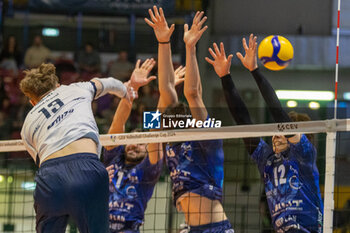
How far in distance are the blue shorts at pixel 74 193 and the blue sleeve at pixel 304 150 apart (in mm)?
2048

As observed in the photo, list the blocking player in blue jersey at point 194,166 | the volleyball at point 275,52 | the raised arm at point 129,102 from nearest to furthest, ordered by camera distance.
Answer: the blocking player in blue jersey at point 194,166 → the volleyball at point 275,52 → the raised arm at point 129,102

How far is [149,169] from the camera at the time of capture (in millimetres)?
6105

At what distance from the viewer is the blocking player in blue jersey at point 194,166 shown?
5691mm

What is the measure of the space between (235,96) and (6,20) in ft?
20.0

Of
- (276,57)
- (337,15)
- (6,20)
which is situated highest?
(6,20)

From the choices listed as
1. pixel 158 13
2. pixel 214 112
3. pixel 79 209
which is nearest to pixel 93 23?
pixel 158 13

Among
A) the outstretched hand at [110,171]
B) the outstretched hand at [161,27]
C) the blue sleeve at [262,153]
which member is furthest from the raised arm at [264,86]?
the outstretched hand at [110,171]

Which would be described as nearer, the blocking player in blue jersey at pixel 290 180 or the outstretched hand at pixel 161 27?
the blocking player in blue jersey at pixel 290 180

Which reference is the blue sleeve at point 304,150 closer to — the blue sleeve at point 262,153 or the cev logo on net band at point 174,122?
the blue sleeve at point 262,153

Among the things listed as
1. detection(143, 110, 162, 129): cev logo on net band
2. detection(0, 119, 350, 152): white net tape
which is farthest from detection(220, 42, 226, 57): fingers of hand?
detection(0, 119, 350, 152): white net tape

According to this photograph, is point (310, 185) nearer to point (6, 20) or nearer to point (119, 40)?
point (119, 40)

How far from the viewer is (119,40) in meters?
10.0

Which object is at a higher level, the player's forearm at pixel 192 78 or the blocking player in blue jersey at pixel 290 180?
the player's forearm at pixel 192 78

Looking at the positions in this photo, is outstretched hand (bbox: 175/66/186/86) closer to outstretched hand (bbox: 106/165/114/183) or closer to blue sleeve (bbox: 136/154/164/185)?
blue sleeve (bbox: 136/154/164/185)
